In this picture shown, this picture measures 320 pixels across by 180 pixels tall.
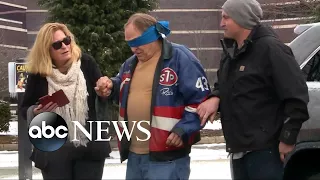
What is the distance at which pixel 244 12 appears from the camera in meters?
3.24

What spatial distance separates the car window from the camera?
4262 mm

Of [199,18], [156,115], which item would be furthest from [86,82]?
[199,18]

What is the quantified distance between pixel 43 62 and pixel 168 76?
0.81m

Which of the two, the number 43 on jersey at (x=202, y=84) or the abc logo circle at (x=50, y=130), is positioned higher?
the number 43 on jersey at (x=202, y=84)

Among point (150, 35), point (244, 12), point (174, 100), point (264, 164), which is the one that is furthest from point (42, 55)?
point (264, 164)

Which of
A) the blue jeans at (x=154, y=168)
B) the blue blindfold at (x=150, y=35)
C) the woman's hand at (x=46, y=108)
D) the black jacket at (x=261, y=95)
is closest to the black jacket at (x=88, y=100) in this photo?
the woman's hand at (x=46, y=108)

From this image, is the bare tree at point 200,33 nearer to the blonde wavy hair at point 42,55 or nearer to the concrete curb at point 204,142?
the concrete curb at point 204,142

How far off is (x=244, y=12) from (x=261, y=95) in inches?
19.4

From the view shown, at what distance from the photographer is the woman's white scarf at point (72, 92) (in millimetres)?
3545

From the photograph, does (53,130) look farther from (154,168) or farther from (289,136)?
(289,136)

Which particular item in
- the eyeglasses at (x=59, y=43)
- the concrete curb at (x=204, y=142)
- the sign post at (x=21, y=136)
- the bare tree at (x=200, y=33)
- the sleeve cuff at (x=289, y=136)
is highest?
the eyeglasses at (x=59, y=43)

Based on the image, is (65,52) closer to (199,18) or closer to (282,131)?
(282,131)

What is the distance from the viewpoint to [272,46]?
10.3 feet

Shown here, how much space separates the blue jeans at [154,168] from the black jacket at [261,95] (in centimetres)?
32
